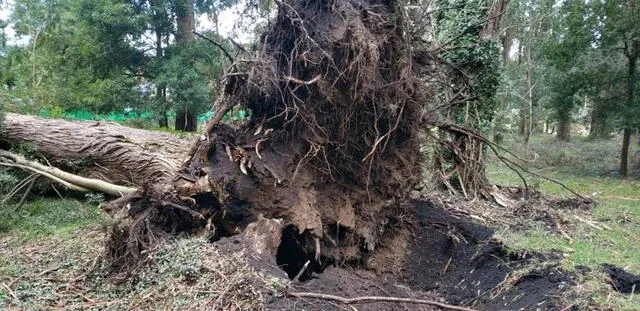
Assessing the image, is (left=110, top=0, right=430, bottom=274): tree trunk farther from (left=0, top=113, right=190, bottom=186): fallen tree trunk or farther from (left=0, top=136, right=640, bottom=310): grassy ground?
(left=0, top=113, right=190, bottom=186): fallen tree trunk

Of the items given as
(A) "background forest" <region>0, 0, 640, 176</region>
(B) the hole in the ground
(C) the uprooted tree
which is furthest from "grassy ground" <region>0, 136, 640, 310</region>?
(A) "background forest" <region>0, 0, 640, 176</region>

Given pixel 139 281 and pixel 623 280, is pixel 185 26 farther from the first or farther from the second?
pixel 623 280

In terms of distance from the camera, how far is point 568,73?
1348cm

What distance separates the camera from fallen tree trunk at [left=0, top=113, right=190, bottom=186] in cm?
759

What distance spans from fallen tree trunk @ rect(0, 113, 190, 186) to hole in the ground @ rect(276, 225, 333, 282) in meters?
3.25

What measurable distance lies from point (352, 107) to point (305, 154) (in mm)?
743

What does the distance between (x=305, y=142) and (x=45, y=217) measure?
4.51 metres

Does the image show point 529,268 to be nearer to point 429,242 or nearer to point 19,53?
point 429,242

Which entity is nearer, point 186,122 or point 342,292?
point 342,292

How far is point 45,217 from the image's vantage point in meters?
6.82

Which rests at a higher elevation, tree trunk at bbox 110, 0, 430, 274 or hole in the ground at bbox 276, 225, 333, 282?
tree trunk at bbox 110, 0, 430, 274

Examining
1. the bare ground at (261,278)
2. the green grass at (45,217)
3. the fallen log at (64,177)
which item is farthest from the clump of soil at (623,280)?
the fallen log at (64,177)

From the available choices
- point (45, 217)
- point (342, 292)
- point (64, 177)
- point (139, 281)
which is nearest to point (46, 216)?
point (45, 217)

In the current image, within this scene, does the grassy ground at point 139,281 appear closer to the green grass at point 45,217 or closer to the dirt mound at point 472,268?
the green grass at point 45,217
